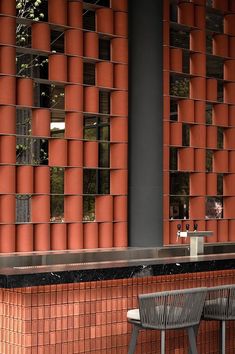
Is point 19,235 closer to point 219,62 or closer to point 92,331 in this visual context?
point 92,331

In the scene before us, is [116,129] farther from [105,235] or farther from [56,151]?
[105,235]

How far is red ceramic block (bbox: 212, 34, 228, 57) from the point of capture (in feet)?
26.2

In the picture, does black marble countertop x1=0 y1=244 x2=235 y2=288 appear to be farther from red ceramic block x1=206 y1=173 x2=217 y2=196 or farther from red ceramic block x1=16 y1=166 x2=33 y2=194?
red ceramic block x1=206 y1=173 x2=217 y2=196

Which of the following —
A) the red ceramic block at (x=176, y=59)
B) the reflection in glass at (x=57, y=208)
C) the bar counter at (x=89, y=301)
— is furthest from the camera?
the red ceramic block at (x=176, y=59)

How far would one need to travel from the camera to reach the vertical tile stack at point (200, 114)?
296 inches

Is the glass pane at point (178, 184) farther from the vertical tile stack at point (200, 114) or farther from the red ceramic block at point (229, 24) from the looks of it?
the red ceramic block at point (229, 24)

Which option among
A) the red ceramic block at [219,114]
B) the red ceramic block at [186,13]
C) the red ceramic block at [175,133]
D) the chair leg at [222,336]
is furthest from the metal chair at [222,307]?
the red ceramic block at [186,13]

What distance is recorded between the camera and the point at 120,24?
23.5 feet

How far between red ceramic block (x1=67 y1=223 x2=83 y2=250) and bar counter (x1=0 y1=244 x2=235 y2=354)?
85 centimetres

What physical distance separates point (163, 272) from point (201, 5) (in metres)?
3.54

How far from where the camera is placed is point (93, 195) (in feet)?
22.8

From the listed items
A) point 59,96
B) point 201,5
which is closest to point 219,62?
point 201,5

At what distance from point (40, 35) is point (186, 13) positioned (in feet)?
6.18

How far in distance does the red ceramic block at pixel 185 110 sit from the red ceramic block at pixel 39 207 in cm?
187
